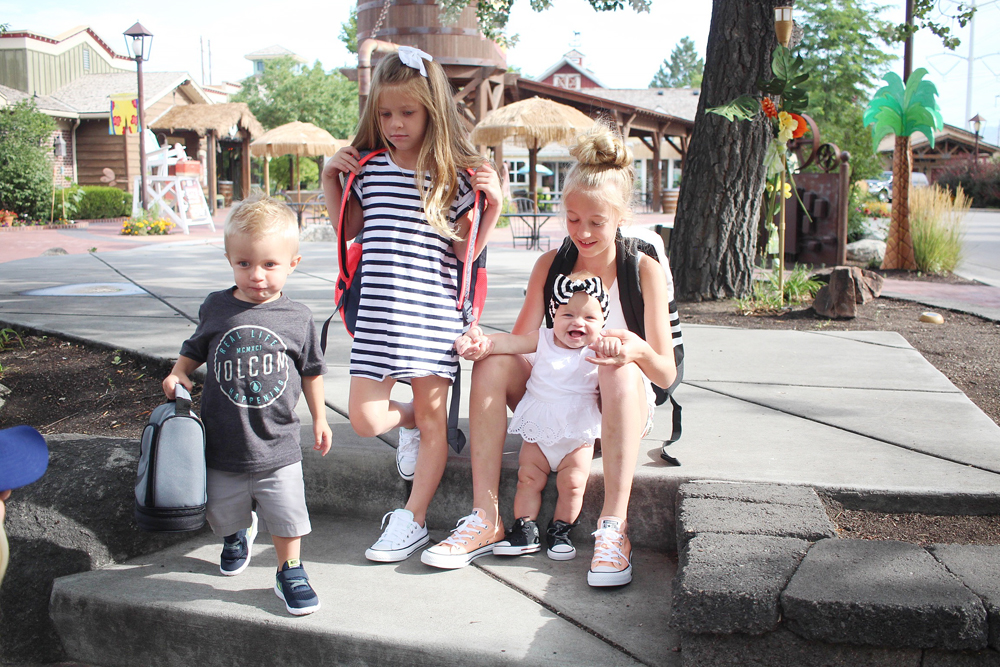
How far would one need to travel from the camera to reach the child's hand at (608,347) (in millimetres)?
2441

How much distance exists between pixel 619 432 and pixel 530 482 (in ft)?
1.18

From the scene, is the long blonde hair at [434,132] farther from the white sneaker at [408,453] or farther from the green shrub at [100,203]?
the green shrub at [100,203]

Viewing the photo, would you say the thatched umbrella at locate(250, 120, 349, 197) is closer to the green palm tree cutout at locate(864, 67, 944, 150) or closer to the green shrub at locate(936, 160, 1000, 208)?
the green palm tree cutout at locate(864, 67, 944, 150)

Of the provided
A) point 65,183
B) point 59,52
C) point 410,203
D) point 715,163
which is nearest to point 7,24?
point 59,52

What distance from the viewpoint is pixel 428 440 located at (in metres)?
2.70

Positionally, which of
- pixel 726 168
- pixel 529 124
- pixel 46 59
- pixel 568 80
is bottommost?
pixel 726 168

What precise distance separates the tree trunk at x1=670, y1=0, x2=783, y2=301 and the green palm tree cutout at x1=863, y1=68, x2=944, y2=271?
174 inches

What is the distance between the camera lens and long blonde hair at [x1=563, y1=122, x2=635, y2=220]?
263 centimetres

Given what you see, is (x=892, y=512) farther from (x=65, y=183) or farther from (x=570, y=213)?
(x=65, y=183)

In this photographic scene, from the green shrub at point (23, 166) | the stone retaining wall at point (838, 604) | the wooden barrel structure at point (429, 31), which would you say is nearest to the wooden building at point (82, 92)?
the green shrub at point (23, 166)

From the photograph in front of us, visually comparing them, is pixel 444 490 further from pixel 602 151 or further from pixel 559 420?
pixel 602 151

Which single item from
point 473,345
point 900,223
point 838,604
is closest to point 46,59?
point 900,223

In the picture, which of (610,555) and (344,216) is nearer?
(610,555)

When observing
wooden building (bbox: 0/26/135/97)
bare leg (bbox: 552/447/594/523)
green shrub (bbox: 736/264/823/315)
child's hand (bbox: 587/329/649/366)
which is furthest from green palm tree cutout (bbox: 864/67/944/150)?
wooden building (bbox: 0/26/135/97)
